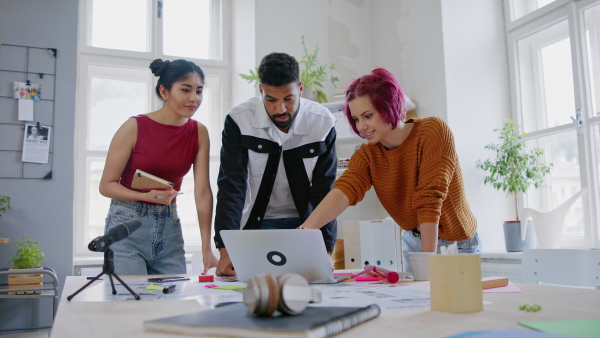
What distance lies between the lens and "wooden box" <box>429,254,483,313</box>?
30.1 inches

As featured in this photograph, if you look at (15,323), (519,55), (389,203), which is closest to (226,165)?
(389,203)

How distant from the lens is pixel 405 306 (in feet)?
2.76

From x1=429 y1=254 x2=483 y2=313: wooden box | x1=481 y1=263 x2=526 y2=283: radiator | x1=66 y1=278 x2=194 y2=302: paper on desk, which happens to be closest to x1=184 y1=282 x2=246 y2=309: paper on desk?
x1=66 y1=278 x2=194 y2=302: paper on desk

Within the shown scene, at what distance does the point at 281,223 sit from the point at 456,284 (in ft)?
3.77

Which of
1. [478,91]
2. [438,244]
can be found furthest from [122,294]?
[478,91]

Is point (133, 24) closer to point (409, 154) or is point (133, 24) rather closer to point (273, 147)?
point (273, 147)

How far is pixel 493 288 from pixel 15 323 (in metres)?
3.00

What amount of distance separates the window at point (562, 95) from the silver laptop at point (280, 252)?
224 centimetres

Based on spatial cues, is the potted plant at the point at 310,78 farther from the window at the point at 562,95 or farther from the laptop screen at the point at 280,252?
the laptop screen at the point at 280,252

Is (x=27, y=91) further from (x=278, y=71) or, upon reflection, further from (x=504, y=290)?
(x=504, y=290)

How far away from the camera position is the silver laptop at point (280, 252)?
1.19 metres

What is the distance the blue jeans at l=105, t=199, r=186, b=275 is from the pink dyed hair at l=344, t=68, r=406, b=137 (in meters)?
0.74

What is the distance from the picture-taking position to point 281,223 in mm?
1877

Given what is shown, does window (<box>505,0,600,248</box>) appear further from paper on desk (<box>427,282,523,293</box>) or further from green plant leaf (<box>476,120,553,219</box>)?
paper on desk (<box>427,282,523,293</box>)
